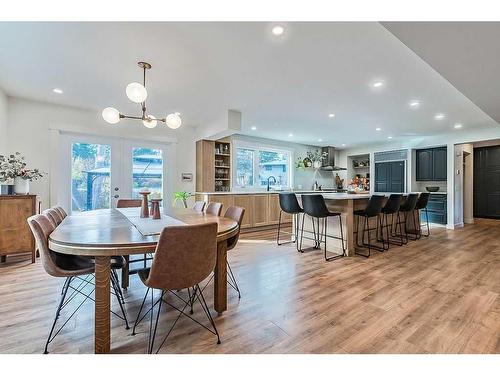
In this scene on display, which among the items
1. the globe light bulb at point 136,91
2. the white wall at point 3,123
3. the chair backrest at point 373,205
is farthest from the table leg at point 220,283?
the white wall at point 3,123

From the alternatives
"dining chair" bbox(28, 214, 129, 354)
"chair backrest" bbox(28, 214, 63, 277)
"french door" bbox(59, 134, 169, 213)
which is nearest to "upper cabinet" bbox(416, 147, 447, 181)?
"french door" bbox(59, 134, 169, 213)

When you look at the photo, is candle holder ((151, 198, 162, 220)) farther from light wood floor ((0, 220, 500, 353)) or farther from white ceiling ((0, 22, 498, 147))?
white ceiling ((0, 22, 498, 147))

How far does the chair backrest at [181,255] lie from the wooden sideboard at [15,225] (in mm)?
2942

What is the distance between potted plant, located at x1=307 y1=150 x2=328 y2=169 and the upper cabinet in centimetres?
251

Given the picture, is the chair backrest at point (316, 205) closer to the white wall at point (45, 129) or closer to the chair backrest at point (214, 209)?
the chair backrest at point (214, 209)

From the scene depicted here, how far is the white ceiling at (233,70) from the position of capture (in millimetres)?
2119

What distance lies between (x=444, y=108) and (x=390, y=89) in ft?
5.15

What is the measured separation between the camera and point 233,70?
282 cm

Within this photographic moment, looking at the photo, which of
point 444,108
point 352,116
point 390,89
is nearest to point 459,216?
point 444,108

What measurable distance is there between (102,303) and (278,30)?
91.8 inches

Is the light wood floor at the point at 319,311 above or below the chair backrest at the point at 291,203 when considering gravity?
below

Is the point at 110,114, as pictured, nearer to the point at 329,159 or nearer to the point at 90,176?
the point at 90,176

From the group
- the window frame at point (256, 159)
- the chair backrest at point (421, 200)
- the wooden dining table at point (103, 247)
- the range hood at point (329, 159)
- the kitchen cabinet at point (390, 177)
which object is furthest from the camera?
the range hood at point (329, 159)

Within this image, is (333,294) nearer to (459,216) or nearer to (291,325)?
(291,325)
